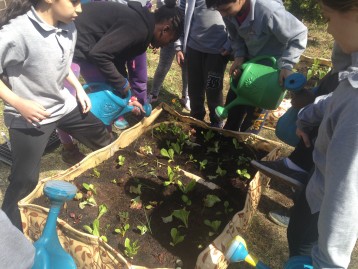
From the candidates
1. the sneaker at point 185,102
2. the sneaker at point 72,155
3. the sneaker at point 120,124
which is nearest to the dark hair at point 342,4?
the sneaker at point 72,155

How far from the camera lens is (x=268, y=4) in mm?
2141

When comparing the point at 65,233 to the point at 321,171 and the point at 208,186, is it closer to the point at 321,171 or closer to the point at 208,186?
the point at 208,186

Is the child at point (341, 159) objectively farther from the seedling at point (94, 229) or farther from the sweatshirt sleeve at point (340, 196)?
the seedling at point (94, 229)

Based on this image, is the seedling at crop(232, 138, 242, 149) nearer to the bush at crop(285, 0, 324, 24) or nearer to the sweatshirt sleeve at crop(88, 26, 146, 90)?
the sweatshirt sleeve at crop(88, 26, 146, 90)

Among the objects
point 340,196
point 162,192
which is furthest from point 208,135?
point 340,196

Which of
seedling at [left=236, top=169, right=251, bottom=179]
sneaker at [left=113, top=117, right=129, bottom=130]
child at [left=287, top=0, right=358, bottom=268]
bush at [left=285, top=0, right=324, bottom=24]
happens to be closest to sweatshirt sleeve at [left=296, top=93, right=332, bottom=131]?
child at [left=287, top=0, right=358, bottom=268]

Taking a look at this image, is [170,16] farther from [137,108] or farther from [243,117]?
[243,117]

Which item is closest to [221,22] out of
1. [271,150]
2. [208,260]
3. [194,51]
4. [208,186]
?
[194,51]

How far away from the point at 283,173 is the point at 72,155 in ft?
5.17

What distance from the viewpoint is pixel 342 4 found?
2.94 ft

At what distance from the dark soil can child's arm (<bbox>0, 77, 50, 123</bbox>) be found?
544 mm

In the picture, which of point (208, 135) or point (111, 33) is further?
point (208, 135)

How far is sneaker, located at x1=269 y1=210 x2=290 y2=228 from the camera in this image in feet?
7.51

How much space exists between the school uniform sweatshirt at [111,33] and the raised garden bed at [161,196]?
1.82 ft
